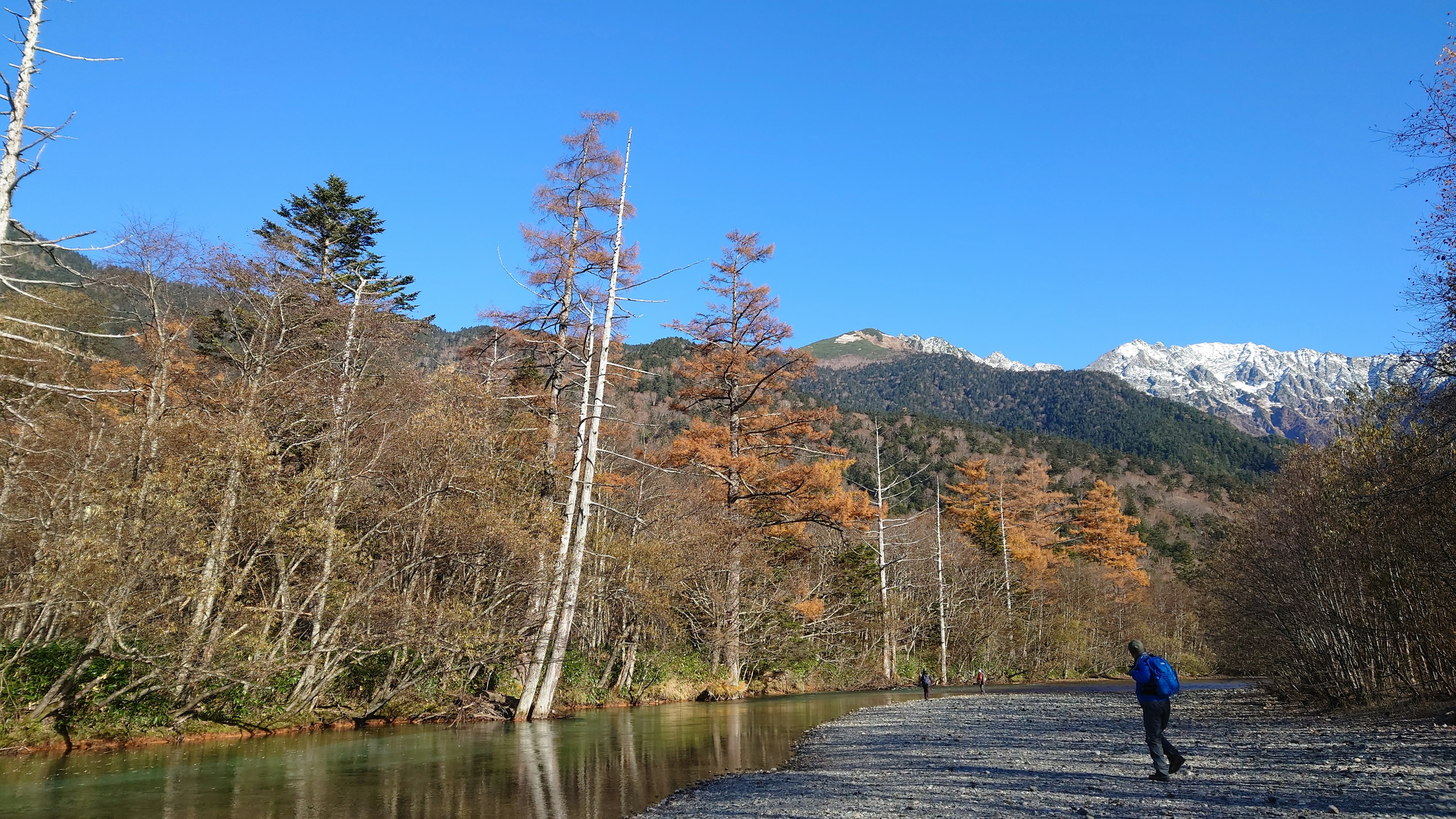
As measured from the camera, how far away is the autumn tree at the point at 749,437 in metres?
29.3

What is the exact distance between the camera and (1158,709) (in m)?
8.95

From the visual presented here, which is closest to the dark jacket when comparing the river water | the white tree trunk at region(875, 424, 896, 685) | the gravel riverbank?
the gravel riverbank

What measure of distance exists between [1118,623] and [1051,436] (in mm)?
75084

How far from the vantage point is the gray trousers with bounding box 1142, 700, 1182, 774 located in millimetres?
8859

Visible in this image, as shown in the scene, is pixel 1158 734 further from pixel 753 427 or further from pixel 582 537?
Answer: pixel 753 427

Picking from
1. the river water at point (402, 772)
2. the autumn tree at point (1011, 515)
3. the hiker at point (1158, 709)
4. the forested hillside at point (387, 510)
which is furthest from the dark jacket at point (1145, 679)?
the autumn tree at point (1011, 515)

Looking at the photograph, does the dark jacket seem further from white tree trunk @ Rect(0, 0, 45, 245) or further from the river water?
white tree trunk @ Rect(0, 0, 45, 245)

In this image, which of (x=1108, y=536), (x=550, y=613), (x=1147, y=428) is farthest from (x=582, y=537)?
(x=1147, y=428)

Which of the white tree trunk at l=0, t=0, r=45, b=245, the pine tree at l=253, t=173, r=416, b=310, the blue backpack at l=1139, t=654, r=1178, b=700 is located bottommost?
the blue backpack at l=1139, t=654, r=1178, b=700

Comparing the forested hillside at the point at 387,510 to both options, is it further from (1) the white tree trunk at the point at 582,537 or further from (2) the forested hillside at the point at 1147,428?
(2) the forested hillside at the point at 1147,428

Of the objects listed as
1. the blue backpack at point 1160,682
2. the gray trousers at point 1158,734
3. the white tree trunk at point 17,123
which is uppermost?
the white tree trunk at point 17,123

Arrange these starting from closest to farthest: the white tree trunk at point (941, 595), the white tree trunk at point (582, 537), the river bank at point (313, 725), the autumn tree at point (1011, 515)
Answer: the river bank at point (313, 725), the white tree trunk at point (582, 537), the white tree trunk at point (941, 595), the autumn tree at point (1011, 515)

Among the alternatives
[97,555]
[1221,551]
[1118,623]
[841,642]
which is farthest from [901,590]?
[97,555]

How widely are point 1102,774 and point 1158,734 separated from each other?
0.99 metres
